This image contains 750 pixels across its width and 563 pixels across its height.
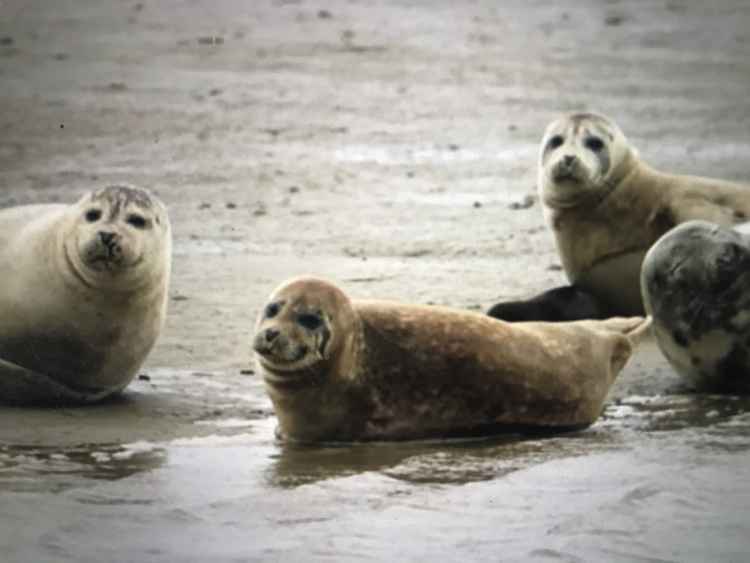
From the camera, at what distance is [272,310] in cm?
702

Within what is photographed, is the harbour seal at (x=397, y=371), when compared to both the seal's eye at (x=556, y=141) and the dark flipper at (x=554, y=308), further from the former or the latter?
the seal's eye at (x=556, y=141)

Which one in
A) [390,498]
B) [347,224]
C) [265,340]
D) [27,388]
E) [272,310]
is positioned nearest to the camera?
[390,498]

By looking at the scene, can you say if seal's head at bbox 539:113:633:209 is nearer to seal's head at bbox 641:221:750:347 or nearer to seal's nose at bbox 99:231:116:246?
seal's head at bbox 641:221:750:347

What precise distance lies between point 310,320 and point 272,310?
128 millimetres

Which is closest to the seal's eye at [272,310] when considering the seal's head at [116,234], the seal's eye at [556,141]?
the seal's head at [116,234]

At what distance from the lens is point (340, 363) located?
697cm

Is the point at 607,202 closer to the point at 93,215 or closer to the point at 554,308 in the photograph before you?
the point at 554,308

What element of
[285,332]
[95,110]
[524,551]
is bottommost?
[524,551]

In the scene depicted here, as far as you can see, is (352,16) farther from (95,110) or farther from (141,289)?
(141,289)

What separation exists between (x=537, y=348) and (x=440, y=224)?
4329 mm

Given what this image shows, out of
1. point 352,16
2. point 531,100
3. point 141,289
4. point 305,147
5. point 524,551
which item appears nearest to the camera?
point 524,551

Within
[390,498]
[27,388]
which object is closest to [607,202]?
[27,388]

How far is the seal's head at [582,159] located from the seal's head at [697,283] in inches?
62.7

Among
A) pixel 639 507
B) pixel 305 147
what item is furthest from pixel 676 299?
pixel 305 147
